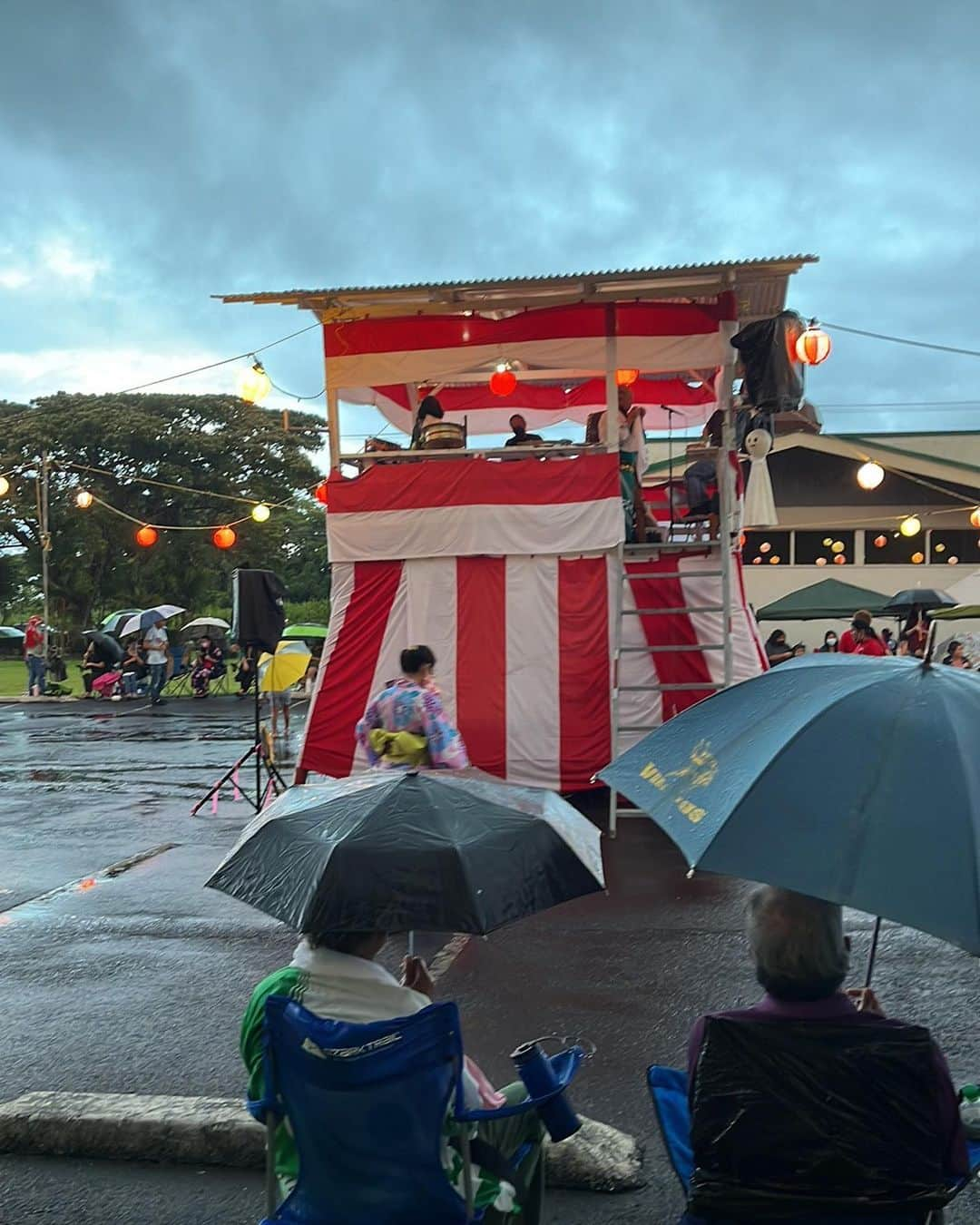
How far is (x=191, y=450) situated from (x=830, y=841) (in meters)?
41.8

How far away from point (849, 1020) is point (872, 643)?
1283 cm

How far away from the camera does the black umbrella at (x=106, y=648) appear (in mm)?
26617

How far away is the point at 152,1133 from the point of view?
3949mm

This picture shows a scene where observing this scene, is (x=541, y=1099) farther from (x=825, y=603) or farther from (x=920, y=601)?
(x=825, y=603)

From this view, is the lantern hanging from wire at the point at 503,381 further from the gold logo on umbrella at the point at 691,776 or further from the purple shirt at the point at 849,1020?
the purple shirt at the point at 849,1020

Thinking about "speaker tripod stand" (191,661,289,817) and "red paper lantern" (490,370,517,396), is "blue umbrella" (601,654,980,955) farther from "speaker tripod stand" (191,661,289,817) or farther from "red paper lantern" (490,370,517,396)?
"red paper lantern" (490,370,517,396)

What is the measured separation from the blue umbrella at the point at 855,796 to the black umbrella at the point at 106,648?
25652 mm

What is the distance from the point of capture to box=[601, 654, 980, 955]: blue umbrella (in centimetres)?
238

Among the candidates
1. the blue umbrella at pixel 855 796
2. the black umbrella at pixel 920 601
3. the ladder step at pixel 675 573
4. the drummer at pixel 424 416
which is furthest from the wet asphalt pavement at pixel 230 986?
the black umbrella at pixel 920 601

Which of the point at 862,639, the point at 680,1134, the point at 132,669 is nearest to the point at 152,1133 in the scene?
the point at 680,1134

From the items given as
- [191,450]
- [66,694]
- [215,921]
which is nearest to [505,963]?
[215,921]

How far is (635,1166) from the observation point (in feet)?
12.3

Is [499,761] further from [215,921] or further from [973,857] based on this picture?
[973,857]

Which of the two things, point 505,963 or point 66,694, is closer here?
point 505,963
